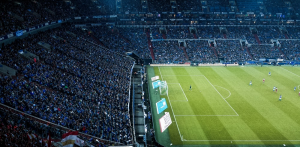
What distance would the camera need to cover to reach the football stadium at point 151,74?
24938 mm

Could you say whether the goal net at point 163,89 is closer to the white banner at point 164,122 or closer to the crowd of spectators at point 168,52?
the white banner at point 164,122

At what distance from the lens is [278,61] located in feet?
209

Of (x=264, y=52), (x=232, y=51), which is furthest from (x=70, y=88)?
(x=264, y=52)

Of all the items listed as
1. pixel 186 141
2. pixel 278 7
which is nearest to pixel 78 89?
pixel 186 141

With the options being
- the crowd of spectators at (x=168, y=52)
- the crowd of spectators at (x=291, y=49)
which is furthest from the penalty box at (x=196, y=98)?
the crowd of spectators at (x=291, y=49)

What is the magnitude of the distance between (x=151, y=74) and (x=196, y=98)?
47.9 ft

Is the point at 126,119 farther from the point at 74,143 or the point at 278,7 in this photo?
the point at 278,7

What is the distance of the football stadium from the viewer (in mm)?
24938

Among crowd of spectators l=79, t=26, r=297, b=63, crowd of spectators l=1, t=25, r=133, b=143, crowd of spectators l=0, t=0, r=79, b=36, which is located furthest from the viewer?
crowd of spectators l=79, t=26, r=297, b=63

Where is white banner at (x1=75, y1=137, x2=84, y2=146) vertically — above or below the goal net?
above

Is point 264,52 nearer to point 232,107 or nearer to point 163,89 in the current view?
point 232,107

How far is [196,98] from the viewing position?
132 ft

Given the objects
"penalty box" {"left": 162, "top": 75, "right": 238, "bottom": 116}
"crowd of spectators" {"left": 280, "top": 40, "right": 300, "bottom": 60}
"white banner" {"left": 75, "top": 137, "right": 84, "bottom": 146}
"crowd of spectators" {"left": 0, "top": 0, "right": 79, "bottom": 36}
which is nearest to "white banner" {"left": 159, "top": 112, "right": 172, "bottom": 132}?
"penalty box" {"left": 162, "top": 75, "right": 238, "bottom": 116}

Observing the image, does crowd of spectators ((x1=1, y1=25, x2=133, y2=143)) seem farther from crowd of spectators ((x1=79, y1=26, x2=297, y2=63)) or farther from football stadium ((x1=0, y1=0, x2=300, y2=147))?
crowd of spectators ((x1=79, y1=26, x2=297, y2=63))
